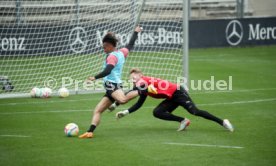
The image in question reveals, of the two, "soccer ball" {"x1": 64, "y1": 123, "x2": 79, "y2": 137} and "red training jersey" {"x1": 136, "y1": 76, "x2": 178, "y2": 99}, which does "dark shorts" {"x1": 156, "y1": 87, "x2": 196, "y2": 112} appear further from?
"soccer ball" {"x1": 64, "y1": 123, "x2": 79, "y2": 137}

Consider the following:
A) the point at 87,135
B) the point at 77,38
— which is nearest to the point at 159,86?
the point at 87,135

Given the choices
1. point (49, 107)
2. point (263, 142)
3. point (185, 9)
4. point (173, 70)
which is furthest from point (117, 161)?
point (173, 70)

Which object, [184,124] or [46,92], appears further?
[46,92]

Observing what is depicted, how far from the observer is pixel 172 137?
1163cm

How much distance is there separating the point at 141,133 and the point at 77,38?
10437mm

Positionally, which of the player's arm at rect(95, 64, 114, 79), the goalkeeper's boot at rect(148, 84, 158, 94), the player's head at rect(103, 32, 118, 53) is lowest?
the goalkeeper's boot at rect(148, 84, 158, 94)

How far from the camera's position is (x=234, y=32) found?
88.3 ft

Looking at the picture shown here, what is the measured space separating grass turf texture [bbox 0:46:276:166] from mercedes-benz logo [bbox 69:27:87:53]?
4.49 m

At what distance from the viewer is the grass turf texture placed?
999 centimetres

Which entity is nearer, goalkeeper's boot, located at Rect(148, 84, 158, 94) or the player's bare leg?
the player's bare leg

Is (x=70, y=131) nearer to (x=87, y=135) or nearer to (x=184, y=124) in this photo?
(x=87, y=135)

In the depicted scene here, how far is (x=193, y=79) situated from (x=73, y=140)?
821cm

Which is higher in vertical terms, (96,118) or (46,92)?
(96,118)

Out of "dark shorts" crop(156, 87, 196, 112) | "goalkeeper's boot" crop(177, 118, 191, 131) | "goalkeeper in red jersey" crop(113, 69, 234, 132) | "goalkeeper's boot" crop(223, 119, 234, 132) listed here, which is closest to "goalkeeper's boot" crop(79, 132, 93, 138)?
"goalkeeper in red jersey" crop(113, 69, 234, 132)
